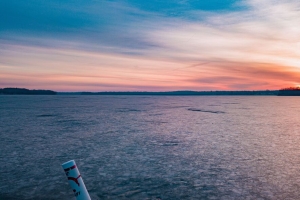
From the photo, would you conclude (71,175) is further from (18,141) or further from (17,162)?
(18,141)

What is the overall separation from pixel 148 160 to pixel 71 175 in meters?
4.10

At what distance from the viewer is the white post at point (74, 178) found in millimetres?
2260

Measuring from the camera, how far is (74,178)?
2303 mm

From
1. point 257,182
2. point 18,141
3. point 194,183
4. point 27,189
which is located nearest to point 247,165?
point 257,182

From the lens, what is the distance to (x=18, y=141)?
8.61 m

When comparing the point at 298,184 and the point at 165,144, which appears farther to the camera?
the point at 165,144

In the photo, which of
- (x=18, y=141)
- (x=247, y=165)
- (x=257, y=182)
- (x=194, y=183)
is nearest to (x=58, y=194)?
(x=194, y=183)

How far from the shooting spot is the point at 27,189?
4.36 meters

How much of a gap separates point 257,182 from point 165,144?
3869 millimetres

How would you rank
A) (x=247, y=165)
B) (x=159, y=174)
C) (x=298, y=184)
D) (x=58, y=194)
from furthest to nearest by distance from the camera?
(x=247, y=165) < (x=159, y=174) < (x=298, y=184) < (x=58, y=194)

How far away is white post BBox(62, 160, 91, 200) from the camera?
2260 mm

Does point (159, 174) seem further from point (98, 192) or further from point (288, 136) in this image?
point (288, 136)

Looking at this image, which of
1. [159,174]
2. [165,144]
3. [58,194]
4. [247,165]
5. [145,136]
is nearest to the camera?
[58,194]

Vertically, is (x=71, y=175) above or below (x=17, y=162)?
above
